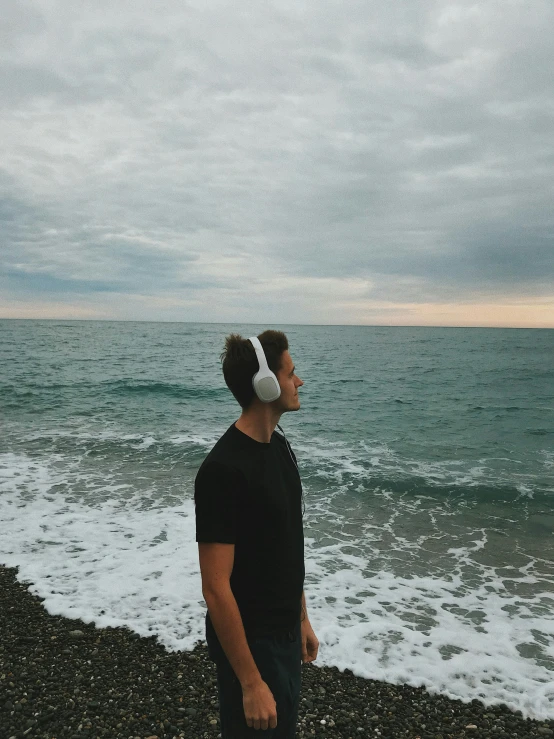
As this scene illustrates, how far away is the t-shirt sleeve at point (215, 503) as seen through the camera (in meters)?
1.91

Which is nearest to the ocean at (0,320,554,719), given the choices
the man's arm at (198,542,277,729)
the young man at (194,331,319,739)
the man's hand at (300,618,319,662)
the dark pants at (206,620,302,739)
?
the man's hand at (300,618,319,662)

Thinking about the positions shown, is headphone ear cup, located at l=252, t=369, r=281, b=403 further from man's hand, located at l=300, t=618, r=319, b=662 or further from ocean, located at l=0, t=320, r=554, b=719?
ocean, located at l=0, t=320, r=554, b=719

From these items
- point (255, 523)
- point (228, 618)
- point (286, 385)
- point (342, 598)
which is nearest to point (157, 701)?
point (342, 598)

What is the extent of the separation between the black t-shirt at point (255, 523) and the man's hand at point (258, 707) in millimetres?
200

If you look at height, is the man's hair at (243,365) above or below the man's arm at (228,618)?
above

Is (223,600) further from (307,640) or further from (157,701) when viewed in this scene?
(157,701)

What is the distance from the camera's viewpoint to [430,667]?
5.38 m

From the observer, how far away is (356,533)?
9531 millimetres

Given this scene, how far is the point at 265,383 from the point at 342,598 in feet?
18.9

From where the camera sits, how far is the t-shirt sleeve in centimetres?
191

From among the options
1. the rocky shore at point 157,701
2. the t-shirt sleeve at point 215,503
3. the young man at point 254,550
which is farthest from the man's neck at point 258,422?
the rocky shore at point 157,701

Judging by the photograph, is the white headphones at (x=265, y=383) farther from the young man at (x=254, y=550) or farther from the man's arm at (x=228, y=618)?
the man's arm at (x=228, y=618)

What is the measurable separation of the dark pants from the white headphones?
3.27 feet

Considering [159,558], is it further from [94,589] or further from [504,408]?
[504,408]
